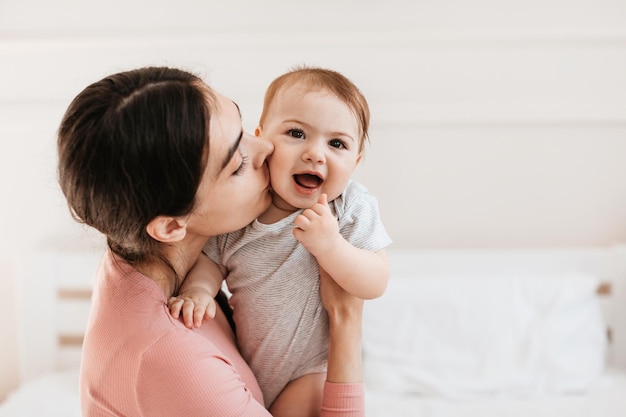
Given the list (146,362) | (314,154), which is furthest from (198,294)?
(314,154)

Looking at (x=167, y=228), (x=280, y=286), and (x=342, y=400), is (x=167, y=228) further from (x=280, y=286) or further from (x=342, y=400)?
(x=342, y=400)

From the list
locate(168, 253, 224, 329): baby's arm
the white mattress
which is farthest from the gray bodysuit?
the white mattress

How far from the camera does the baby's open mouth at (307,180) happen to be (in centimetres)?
104

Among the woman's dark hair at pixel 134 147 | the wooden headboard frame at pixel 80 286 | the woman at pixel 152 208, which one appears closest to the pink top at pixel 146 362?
the woman at pixel 152 208

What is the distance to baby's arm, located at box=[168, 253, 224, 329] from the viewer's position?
94cm

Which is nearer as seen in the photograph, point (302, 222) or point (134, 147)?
point (134, 147)

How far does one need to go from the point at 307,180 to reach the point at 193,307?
27 centimetres

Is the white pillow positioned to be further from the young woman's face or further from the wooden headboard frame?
the young woman's face

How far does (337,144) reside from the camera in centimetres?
107

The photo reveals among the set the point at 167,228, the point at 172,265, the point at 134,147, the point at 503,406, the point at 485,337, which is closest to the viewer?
the point at 134,147

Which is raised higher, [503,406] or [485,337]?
[485,337]

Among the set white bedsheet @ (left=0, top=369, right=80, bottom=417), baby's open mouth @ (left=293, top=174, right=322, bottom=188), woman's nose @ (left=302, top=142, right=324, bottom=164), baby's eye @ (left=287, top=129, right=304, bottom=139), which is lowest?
white bedsheet @ (left=0, top=369, right=80, bottom=417)

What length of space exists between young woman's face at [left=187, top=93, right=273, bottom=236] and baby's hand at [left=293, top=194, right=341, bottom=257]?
9 cm

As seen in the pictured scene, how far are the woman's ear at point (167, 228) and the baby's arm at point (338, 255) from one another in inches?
6.5
